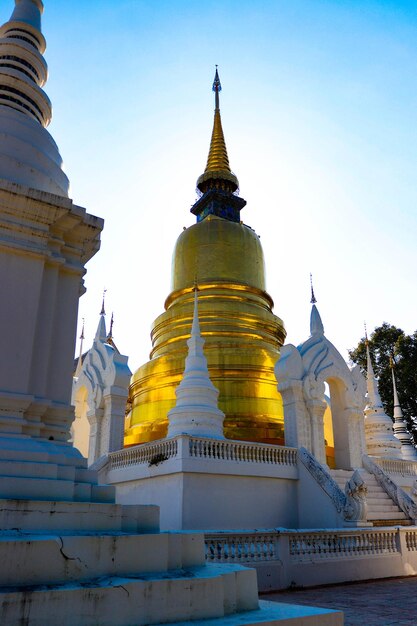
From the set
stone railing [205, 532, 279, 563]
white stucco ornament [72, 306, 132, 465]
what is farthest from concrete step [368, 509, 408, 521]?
white stucco ornament [72, 306, 132, 465]

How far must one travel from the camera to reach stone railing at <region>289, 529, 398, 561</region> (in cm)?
874

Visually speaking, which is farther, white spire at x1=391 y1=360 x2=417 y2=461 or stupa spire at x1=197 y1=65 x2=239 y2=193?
stupa spire at x1=197 y1=65 x2=239 y2=193

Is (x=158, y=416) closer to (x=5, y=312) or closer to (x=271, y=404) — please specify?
(x=271, y=404)

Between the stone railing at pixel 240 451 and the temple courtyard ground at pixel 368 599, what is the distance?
3.58 metres

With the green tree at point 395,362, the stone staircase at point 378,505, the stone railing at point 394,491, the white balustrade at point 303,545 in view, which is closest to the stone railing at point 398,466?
the stone railing at point 394,491

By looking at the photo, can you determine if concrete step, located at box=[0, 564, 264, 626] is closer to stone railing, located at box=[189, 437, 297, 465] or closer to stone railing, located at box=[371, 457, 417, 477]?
stone railing, located at box=[189, 437, 297, 465]

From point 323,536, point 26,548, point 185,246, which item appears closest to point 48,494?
point 26,548

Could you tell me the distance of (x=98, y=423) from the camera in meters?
→ 15.3

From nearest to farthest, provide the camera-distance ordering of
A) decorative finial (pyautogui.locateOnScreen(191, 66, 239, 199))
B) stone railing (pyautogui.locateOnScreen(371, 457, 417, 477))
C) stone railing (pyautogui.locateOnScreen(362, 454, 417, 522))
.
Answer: stone railing (pyautogui.locateOnScreen(362, 454, 417, 522)) → stone railing (pyautogui.locateOnScreen(371, 457, 417, 477)) → decorative finial (pyautogui.locateOnScreen(191, 66, 239, 199))

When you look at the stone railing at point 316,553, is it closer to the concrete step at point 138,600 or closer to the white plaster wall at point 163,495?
the white plaster wall at point 163,495

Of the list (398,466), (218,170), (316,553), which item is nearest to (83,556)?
(316,553)

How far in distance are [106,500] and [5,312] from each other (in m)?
1.81

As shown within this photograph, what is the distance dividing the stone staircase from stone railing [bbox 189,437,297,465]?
1.81 m

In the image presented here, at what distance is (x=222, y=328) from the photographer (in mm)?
18250
